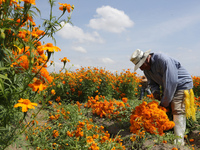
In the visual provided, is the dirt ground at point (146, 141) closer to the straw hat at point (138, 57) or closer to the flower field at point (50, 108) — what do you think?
the flower field at point (50, 108)

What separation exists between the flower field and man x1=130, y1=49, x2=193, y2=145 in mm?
189

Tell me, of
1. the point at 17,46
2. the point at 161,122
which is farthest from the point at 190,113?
the point at 17,46

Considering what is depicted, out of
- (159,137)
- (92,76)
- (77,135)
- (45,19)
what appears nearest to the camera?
(45,19)

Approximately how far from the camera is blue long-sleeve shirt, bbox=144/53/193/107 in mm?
3160

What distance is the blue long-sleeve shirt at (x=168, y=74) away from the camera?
3160mm

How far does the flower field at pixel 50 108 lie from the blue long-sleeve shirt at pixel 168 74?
35 cm

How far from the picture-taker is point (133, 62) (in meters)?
3.46

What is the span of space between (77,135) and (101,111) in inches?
61.2

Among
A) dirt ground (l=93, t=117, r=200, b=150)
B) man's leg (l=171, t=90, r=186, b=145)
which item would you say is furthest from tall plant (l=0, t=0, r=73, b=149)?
man's leg (l=171, t=90, r=186, b=145)

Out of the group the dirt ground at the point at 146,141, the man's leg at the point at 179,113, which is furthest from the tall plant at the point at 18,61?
the man's leg at the point at 179,113

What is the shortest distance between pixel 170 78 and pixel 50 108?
6.87ft

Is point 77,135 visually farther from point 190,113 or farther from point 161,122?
point 190,113

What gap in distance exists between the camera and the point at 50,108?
2225mm

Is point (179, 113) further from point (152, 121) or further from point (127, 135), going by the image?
point (127, 135)
